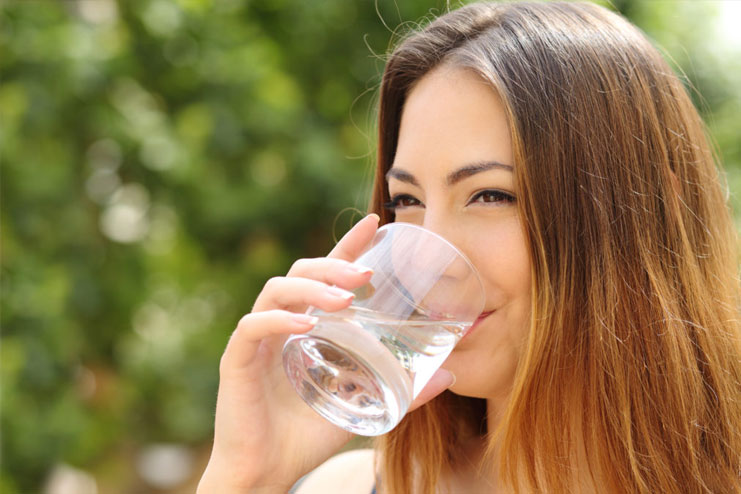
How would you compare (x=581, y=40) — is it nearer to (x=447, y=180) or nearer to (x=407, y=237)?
(x=447, y=180)

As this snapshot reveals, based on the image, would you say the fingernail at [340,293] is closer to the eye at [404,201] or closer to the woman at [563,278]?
the woman at [563,278]

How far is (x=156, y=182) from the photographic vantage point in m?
4.60

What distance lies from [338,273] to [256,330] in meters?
0.22

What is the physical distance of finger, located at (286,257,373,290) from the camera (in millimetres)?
1174

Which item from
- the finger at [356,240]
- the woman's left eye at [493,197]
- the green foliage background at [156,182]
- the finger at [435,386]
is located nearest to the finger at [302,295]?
the finger at [356,240]

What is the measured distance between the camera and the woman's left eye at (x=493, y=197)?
142 centimetres

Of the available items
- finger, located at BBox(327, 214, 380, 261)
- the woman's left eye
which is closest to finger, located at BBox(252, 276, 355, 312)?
finger, located at BBox(327, 214, 380, 261)

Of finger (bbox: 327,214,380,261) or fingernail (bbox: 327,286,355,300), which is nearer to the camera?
fingernail (bbox: 327,286,355,300)

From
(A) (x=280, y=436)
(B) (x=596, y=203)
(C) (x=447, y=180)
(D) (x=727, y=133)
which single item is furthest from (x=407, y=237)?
(D) (x=727, y=133)

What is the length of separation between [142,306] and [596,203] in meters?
3.81

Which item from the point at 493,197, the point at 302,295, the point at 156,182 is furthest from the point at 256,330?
the point at 156,182

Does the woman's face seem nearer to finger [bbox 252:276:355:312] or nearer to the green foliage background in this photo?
finger [bbox 252:276:355:312]

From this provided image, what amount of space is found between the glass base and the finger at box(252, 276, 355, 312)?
38mm

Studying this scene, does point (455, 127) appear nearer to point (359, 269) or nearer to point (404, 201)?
point (404, 201)
